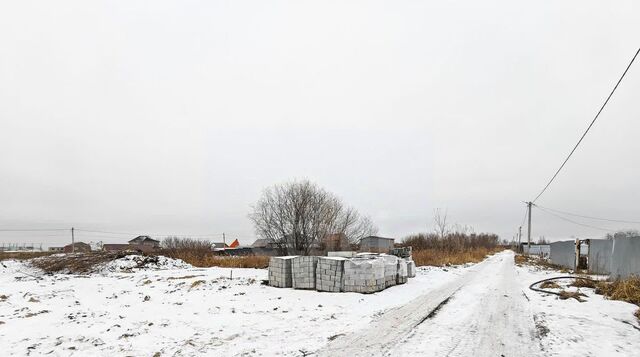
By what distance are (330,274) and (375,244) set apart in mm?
43911

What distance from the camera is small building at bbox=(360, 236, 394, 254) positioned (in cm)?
4448

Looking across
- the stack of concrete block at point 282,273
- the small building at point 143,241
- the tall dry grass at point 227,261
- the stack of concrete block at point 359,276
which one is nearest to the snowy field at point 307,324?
the stack of concrete block at point 359,276

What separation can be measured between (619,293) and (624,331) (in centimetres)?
465

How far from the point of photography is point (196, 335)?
22.8 ft

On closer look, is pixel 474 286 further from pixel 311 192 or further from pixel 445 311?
pixel 311 192

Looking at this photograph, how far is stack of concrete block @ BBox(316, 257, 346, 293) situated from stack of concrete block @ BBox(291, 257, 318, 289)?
255 mm

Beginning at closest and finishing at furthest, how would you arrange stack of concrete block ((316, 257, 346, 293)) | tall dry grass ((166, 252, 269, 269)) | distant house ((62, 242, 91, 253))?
stack of concrete block ((316, 257, 346, 293)), tall dry grass ((166, 252, 269, 269)), distant house ((62, 242, 91, 253))

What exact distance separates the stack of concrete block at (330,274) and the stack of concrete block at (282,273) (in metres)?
1.31

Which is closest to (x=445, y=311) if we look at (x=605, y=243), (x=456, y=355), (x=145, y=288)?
(x=456, y=355)

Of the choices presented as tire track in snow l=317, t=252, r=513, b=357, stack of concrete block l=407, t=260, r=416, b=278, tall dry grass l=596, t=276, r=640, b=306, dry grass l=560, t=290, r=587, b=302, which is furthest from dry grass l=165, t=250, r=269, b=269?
tall dry grass l=596, t=276, r=640, b=306

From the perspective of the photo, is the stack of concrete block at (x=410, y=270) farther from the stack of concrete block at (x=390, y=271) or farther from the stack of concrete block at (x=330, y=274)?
the stack of concrete block at (x=330, y=274)

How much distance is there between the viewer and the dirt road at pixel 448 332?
5.84m

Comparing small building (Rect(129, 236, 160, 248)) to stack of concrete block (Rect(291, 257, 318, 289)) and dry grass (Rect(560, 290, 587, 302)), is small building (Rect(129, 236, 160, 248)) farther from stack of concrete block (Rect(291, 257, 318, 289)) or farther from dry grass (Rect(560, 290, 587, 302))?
dry grass (Rect(560, 290, 587, 302))

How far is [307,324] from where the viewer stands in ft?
25.7
